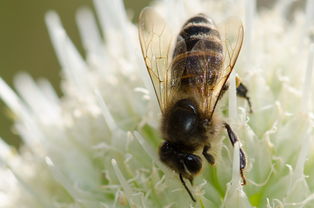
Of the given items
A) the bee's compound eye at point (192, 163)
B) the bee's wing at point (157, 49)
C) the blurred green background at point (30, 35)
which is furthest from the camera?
the blurred green background at point (30, 35)

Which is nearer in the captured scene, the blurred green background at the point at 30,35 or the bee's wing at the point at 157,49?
the bee's wing at the point at 157,49

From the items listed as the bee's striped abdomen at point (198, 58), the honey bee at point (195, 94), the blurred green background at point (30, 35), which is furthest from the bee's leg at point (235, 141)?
the blurred green background at point (30, 35)

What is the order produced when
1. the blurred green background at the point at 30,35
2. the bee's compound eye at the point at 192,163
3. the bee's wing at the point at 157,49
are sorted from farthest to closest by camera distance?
the blurred green background at the point at 30,35
the bee's wing at the point at 157,49
the bee's compound eye at the point at 192,163

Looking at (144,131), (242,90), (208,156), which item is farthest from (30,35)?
(208,156)

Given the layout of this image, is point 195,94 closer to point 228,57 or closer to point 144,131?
point 228,57

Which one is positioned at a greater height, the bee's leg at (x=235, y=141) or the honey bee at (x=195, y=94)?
the honey bee at (x=195, y=94)

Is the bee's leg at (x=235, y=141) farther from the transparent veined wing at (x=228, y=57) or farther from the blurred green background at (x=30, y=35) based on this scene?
the blurred green background at (x=30, y=35)

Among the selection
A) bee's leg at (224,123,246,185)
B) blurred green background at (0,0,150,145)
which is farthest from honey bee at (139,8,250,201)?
blurred green background at (0,0,150,145)

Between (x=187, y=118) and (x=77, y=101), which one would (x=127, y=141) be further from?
(x=77, y=101)
